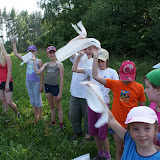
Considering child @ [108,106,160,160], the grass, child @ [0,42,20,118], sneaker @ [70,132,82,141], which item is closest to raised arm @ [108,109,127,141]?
child @ [108,106,160,160]

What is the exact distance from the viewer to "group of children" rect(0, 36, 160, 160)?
1441 millimetres

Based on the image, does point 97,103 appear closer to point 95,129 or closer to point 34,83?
point 95,129

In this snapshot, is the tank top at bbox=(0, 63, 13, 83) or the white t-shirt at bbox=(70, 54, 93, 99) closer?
the white t-shirt at bbox=(70, 54, 93, 99)

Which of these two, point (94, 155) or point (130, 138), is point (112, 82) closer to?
point (130, 138)

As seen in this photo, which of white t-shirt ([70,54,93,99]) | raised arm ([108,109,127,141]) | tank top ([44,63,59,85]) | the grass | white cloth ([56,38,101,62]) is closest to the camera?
raised arm ([108,109,127,141])

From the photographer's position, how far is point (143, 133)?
1418 millimetres

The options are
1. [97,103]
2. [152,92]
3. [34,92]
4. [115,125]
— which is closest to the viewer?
[97,103]

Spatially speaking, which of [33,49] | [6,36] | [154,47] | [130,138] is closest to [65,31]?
[154,47]

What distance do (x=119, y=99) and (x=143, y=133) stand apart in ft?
3.62

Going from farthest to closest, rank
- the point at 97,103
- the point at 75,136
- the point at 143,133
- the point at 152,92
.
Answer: the point at 75,136
the point at 152,92
the point at 143,133
the point at 97,103

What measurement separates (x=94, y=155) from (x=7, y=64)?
2.64 meters

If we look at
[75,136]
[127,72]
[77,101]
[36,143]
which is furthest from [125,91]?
[36,143]

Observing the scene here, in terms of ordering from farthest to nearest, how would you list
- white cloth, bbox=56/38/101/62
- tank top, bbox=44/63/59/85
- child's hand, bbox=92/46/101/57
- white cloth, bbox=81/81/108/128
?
tank top, bbox=44/63/59/85
child's hand, bbox=92/46/101/57
white cloth, bbox=56/38/101/62
white cloth, bbox=81/81/108/128

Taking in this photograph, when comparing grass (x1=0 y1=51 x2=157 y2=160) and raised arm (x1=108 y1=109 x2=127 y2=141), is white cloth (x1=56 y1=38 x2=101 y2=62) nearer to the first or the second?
raised arm (x1=108 y1=109 x2=127 y2=141)
